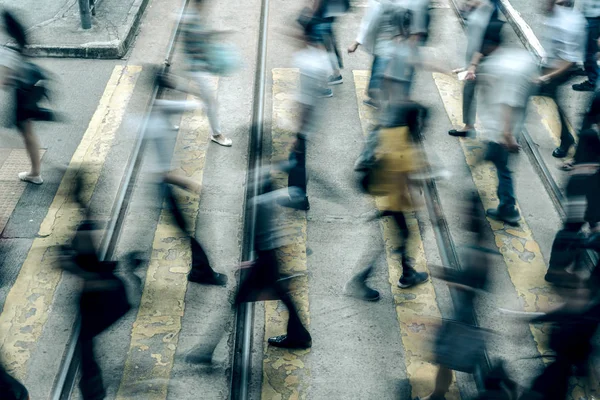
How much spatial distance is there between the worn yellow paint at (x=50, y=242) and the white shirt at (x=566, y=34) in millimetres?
4874

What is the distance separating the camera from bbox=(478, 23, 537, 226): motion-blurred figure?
19.0ft

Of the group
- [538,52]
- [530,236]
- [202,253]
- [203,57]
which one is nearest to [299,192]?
[202,253]

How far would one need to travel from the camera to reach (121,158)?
23.7 feet

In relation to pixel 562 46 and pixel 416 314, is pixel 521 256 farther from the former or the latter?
pixel 562 46

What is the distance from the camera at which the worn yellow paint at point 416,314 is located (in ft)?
16.0

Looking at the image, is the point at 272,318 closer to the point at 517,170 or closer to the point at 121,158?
the point at 121,158

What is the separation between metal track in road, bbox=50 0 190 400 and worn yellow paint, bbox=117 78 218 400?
0.35 m

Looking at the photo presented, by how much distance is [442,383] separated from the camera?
4.49 m

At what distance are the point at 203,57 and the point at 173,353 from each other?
270cm

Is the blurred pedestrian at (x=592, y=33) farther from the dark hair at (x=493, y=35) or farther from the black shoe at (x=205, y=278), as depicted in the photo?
the black shoe at (x=205, y=278)

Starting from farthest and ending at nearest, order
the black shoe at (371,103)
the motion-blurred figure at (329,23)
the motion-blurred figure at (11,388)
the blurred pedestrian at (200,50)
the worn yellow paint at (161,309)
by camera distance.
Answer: the black shoe at (371,103) → the motion-blurred figure at (329,23) → the blurred pedestrian at (200,50) → the worn yellow paint at (161,309) → the motion-blurred figure at (11,388)

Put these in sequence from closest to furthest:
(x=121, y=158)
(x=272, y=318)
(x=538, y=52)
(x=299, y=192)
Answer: (x=272, y=318) → (x=299, y=192) → (x=121, y=158) → (x=538, y=52)

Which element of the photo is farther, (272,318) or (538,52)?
(538,52)

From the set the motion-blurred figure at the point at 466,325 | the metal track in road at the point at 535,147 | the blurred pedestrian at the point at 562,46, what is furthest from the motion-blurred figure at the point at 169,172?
the blurred pedestrian at the point at 562,46
